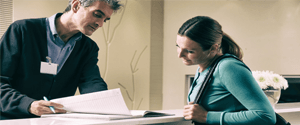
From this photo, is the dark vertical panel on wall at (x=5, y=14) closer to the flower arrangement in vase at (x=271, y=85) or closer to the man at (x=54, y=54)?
the man at (x=54, y=54)

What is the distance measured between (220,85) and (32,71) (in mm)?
1058

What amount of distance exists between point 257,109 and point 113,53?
2.74 metres

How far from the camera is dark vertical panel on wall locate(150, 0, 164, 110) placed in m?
3.89

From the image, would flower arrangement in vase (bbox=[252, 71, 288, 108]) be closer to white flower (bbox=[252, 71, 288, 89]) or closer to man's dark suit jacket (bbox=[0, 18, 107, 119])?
white flower (bbox=[252, 71, 288, 89])

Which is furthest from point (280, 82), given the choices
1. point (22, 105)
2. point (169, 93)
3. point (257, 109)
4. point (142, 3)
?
point (142, 3)

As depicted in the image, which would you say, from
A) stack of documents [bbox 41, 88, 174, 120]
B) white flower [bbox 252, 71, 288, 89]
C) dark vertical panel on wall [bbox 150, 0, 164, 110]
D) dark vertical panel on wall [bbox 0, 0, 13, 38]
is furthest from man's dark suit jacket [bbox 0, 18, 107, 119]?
dark vertical panel on wall [bbox 150, 0, 164, 110]

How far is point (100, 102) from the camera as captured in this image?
1083 millimetres

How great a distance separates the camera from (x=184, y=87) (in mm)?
3711

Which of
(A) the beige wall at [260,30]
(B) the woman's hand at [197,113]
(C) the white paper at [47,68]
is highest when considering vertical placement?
(A) the beige wall at [260,30]

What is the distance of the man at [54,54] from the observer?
1409 millimetres

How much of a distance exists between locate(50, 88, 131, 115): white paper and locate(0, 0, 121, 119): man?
38 cm

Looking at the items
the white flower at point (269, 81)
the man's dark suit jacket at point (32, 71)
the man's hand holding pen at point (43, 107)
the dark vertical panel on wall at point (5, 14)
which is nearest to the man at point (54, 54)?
the man's dark suit jacket at point (32, 71)

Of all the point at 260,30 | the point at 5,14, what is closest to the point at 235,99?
the point at 260,30

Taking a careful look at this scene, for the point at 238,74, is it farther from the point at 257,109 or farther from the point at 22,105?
the point at 22,105
